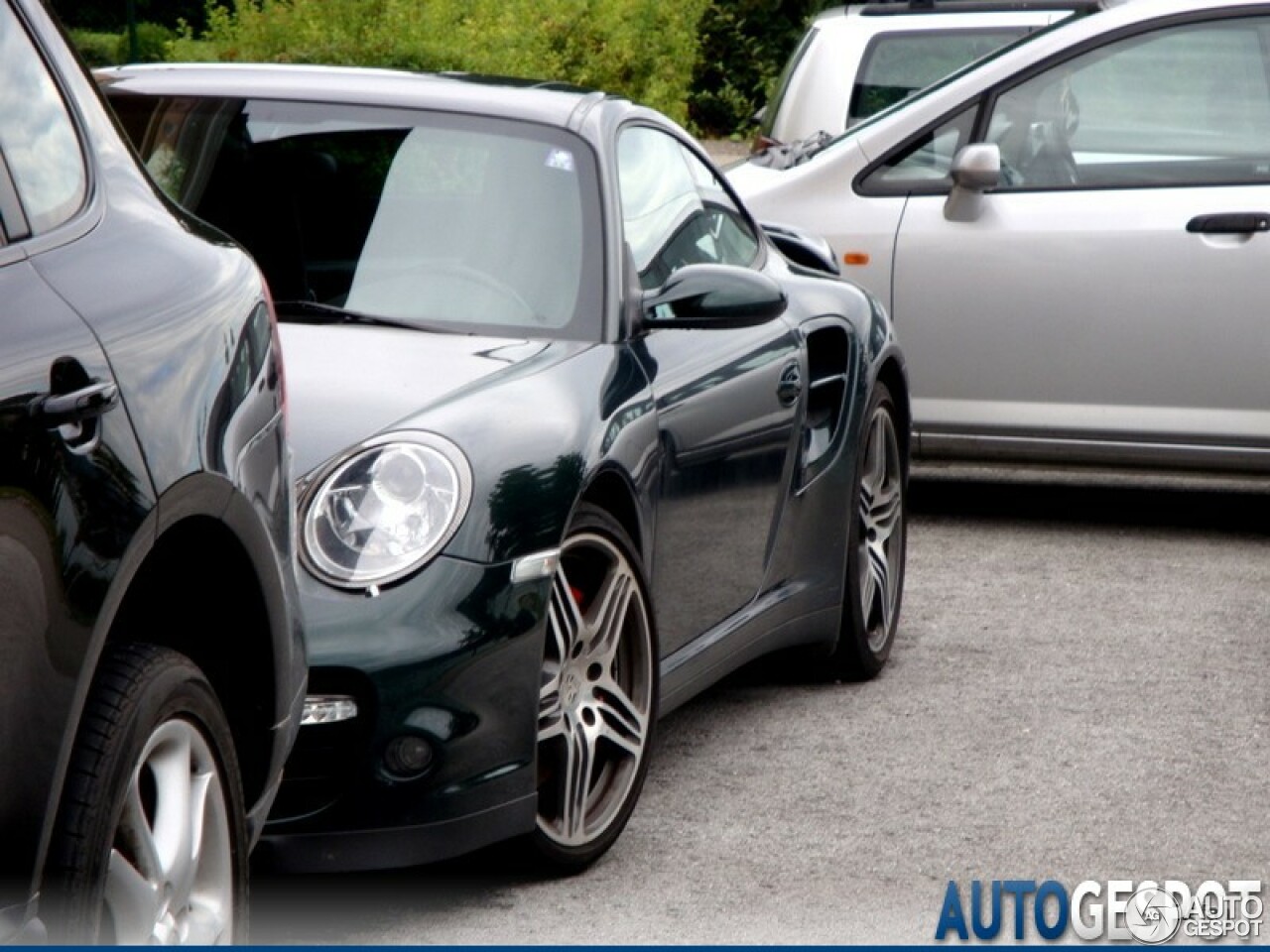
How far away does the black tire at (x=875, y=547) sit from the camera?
682cm

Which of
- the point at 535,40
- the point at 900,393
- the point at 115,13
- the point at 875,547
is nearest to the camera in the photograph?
the point at 875,547

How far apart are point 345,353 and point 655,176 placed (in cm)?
131

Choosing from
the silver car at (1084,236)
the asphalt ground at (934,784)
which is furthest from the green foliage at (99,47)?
the asphalt ground at (934,784)

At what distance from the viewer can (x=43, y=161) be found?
3.33 m

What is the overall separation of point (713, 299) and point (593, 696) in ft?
3.22

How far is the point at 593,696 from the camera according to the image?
Result: 505 centimetres

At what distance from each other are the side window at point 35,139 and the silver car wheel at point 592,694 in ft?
5.40

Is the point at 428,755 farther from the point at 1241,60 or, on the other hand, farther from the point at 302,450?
the point at 1241,60

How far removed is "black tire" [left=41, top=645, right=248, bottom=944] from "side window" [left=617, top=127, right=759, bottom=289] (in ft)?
8.33

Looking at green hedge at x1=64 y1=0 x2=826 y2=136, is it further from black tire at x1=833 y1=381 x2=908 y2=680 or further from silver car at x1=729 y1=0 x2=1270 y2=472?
black tire at x1=833 y1=381 x2=908 y2=680

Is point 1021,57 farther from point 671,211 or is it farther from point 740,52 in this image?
point 740,52

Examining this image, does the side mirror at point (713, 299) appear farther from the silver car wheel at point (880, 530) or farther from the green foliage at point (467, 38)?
the green foliage at point (467, 38)

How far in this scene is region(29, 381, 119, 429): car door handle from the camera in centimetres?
290

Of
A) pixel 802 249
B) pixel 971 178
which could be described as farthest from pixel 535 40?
pixel 802 249
